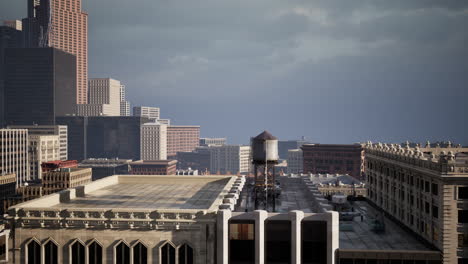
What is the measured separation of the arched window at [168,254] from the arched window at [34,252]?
13749 mm

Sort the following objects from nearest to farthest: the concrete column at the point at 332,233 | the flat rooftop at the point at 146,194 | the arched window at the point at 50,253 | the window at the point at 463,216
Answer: the concrete column at the point at 332,233 < the arched window at the point at 50,253 < the window at the point at 463,216 < the flat rooftop at the point at 146,194

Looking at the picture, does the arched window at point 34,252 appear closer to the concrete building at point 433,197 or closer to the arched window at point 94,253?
the arched window at point 94,253

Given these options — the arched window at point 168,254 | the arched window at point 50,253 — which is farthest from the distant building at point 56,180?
the arched window at point 168,254

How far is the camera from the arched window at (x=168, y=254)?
5127 centimetres

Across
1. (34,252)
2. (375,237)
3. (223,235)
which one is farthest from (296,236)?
(34,252)

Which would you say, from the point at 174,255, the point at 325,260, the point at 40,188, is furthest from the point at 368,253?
the point at 40,188

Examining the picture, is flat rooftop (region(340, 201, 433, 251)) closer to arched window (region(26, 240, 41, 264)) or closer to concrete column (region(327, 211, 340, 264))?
concrete column (region(327, 211, 340, 264))

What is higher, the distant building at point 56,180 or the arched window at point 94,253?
the arched window at point 94,253

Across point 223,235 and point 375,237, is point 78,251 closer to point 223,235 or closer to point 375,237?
point 223,235

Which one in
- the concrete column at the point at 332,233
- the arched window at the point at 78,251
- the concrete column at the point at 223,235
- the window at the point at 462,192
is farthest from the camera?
the window at the point at 462,192

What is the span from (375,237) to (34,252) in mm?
42395

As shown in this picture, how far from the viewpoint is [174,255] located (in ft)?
168

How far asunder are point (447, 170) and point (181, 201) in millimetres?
33894

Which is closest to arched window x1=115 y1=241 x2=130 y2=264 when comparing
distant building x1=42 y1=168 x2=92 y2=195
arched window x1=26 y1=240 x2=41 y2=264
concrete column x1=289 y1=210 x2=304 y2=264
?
arched window x1=26 y1=240 x2=41 y2=264
